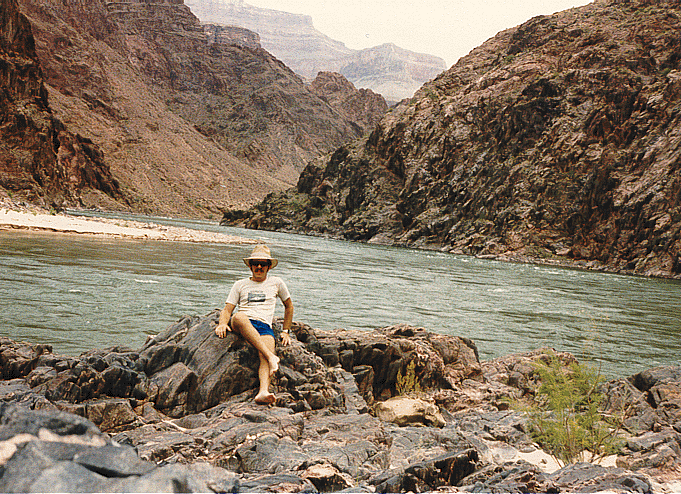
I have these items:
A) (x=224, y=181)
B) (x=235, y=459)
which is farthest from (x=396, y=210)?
(x=224, y=181)

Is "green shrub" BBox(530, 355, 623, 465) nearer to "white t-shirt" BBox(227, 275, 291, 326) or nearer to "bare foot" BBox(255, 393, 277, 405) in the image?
"bare foot" BBox(255, 393, 277, 405)

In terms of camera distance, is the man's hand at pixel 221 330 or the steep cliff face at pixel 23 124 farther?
the steep cliff face at pixel 23 124

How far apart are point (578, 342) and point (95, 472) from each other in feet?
55.7

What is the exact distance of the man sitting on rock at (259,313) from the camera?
280 inches

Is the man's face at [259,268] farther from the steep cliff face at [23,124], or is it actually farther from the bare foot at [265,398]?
the steep cliff face at [23,124]

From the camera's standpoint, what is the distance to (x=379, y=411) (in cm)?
831

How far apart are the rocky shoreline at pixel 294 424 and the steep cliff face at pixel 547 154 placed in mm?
58217

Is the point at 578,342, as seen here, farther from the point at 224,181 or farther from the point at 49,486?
A: the point at 224,181

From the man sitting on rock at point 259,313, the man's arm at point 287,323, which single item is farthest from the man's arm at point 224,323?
the man's arm at point 287,323

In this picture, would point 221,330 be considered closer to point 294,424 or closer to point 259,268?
point 259,268

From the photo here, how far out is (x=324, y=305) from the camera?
19.3 metres

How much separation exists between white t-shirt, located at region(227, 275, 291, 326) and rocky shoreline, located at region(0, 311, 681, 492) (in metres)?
0.49

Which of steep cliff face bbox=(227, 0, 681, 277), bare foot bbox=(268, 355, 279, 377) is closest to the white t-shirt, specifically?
bare foot bbox=(268, 355, 279, 377)

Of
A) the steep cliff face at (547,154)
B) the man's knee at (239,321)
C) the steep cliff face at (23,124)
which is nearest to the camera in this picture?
the man's knee at (239,321)
